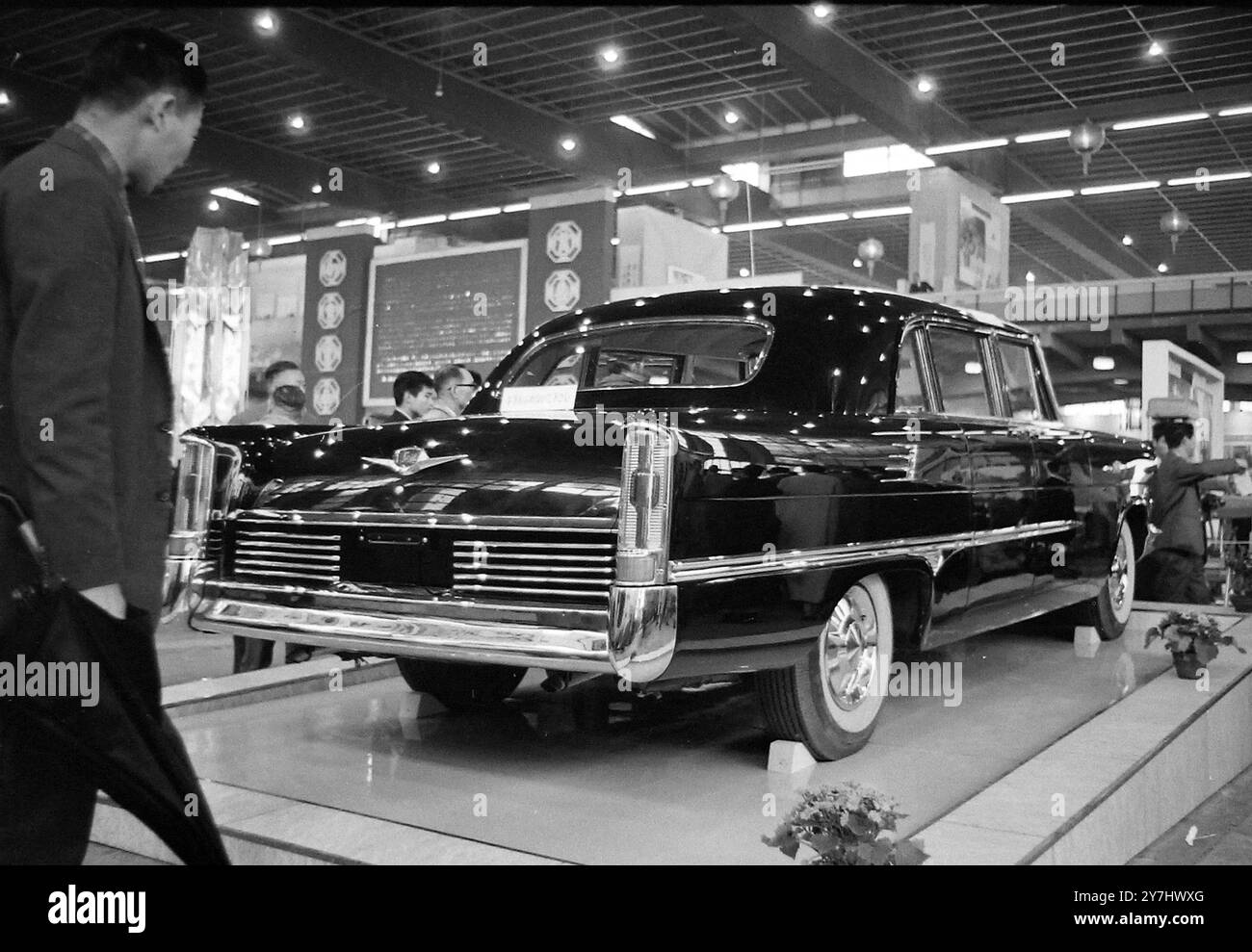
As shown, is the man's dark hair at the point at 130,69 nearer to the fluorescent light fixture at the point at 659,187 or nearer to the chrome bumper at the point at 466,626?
the chrome bumper at the point at 466,626

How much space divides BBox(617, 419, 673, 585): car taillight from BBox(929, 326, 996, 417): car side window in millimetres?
1791

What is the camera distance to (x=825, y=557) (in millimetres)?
3414

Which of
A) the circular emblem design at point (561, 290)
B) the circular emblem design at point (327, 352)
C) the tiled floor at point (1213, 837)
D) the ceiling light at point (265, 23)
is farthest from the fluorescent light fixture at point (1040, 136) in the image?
the tiled floor at point (1213, 837)

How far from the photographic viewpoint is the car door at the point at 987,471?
4.34 metres

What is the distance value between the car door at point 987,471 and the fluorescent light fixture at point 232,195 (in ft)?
61.1

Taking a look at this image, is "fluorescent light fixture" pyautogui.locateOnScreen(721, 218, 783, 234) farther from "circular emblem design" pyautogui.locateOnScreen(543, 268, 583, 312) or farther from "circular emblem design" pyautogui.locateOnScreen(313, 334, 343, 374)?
"circular emblem design" pyautogui.locateOnScreen(313, 334, 343, 374)

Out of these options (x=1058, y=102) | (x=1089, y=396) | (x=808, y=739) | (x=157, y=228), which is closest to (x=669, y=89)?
(x=1058, y=102)

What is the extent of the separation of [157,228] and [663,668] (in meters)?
Answer: 20.9

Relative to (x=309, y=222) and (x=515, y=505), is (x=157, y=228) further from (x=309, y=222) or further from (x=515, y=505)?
(x=515, y=505)

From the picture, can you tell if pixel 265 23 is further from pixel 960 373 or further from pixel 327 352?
pixel 960 373

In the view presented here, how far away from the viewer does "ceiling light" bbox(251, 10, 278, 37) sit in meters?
12.1

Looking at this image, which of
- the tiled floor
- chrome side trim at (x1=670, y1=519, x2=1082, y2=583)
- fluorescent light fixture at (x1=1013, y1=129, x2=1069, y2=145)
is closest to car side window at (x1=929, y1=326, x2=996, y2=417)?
chrome side trim at (x1=670, y1=519, x2=1082, y2=583)

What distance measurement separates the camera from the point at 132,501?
74.1 inches

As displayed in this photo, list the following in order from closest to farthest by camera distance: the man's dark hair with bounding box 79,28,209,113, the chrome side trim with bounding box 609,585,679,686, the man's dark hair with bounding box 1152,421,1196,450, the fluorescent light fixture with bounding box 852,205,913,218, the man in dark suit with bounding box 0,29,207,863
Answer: the man in dark suit with bounding box 0,29,207,863 < the man's dark hair with bounding box 79,28,209,113 < the chrome side trim with bounding box 609,585,679,686 < the man's dark hair with bounding box 1152,421,1196,450 < the fluorescent light fixture with bounding box 852,205,913,218
